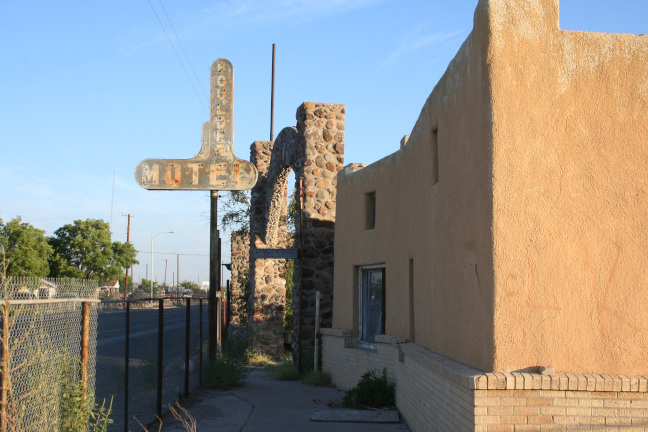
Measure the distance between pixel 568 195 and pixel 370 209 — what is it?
7.26 m

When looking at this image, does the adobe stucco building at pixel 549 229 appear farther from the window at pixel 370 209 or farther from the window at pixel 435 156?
the window at pixel 370 209

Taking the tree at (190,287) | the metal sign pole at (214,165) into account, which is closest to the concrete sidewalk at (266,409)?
the metal sign pole at (214,165)

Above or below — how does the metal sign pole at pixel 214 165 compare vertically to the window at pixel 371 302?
above

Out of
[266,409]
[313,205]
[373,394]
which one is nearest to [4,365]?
[266,409]

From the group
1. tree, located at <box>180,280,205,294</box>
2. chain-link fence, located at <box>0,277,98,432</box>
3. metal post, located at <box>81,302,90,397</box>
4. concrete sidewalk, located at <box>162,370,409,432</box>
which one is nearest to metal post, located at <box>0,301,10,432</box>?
chain-link fence, located at <box>0,277,98,432</box>

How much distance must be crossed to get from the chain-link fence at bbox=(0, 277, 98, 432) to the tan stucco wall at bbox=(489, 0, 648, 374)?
3651 millimetres

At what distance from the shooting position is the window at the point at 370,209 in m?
12.9

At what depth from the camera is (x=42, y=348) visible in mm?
5527

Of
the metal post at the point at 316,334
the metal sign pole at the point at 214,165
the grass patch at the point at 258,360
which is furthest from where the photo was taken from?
the grass patch at the point at 258,360

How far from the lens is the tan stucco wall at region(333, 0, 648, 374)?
5.73 m

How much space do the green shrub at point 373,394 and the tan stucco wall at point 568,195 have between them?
511cm

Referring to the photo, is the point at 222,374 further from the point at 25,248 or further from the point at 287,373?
the point at 25,248

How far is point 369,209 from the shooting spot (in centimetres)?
1302

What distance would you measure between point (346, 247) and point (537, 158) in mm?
7860
